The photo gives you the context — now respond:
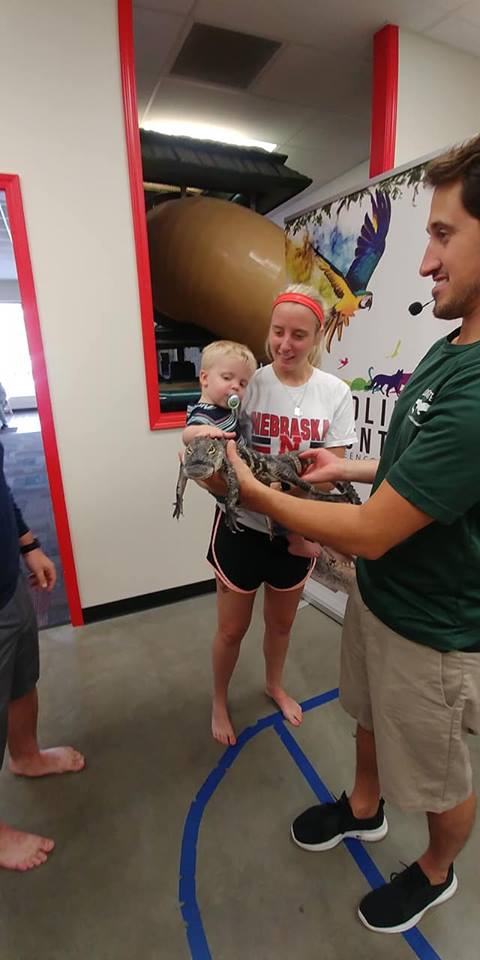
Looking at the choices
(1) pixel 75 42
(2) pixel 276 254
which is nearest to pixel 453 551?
(2) pixel 276 254

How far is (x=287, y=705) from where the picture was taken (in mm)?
1767

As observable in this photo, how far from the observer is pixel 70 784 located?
1505 millimetres

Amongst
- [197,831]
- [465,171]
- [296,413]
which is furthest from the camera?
[197,831]

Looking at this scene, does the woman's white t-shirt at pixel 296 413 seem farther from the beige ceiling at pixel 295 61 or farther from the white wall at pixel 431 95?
the beige ceiling at pixel 295 61

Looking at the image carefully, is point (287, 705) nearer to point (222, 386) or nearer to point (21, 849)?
point (21, 849)

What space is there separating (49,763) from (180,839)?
55cm

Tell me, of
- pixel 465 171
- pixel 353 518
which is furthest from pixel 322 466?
pixel 465 171

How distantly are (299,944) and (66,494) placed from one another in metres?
1.85

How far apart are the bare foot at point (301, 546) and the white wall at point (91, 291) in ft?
3.82

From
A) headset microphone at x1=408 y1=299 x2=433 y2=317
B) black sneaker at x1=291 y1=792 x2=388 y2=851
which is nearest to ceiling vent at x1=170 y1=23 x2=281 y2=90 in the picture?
headset microphone at x1=408 y1=299 x2=433 y2=317

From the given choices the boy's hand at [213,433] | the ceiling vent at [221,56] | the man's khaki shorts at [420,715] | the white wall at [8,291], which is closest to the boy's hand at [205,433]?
the boy's hand at [213,433]

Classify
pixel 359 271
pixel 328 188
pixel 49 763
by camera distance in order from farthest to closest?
pixel 328 188 → pixel 359 271 → pixel 49 763

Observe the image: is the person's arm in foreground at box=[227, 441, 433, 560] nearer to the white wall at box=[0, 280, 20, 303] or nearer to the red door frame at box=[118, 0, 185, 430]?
the red door frame at box=[118, 0, 185, 430]

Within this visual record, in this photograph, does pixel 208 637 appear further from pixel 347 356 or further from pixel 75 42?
pixel 75 42
